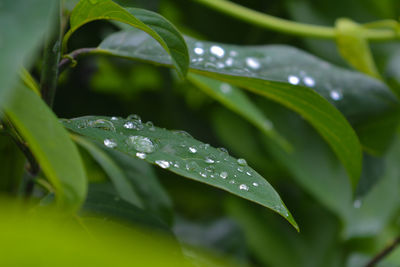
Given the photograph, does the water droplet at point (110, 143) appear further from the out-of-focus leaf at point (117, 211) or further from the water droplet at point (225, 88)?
the water droplet at point (225, 88)

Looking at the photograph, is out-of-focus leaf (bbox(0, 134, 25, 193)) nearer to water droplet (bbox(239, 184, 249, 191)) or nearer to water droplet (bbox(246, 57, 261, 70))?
water droplet (bbox(246, 57, 261, 70))

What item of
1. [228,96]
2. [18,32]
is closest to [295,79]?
[228,96]

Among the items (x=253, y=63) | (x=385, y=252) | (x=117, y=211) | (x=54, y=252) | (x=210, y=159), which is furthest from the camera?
(x=385, y=252)

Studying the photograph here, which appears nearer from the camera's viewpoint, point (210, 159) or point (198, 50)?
point (210, 159)

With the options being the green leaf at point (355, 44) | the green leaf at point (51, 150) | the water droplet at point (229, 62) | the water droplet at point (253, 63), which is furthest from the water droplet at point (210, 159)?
the green leaf at point (355, 44)

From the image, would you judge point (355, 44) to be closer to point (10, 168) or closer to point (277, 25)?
point (277, 25)

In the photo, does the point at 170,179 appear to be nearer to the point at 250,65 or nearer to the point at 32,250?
the point at 250,65

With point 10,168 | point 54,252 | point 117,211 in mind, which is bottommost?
point 10,168

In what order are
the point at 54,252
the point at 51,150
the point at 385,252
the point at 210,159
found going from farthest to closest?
the point at 385,252
the point at 210,159
the point at 51,150
the point at 54,252

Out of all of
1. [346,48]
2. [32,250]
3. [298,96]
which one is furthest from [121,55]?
[346,48]
